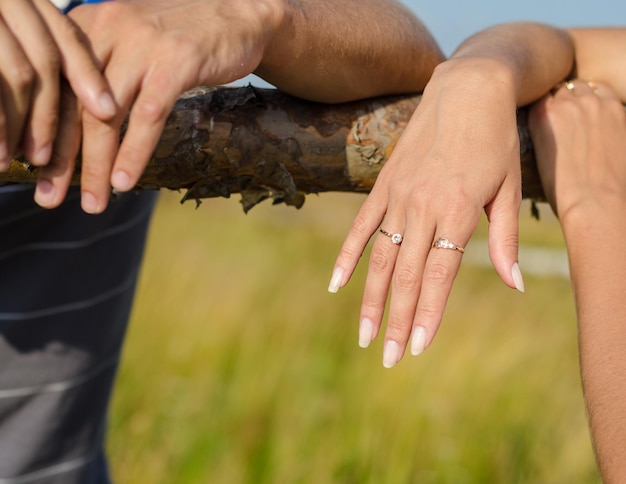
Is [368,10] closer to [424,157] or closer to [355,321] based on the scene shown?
[424,157]

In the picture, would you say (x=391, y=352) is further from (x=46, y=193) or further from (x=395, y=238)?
(x=46, y=193)

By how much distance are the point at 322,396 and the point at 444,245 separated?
311 cm

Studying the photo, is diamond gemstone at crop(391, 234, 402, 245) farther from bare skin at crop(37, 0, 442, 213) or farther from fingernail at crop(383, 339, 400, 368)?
bare skin at crop(37, 0, 442, 213)

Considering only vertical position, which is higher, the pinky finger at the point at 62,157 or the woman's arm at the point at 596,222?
the pinky finger at the point at 62,157

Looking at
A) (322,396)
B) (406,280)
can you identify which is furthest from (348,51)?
(322,396)

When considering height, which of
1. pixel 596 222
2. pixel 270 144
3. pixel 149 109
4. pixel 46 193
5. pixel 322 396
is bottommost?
pixel 322 396

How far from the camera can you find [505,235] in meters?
1.35

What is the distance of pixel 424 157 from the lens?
1392 millimetres

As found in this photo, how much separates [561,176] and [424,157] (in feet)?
1.46

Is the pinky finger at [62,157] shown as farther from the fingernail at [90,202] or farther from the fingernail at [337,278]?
the fingernail at [337,278]

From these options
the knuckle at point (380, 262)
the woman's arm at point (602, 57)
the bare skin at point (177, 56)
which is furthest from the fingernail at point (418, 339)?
the woman's arm at point (602, 57)

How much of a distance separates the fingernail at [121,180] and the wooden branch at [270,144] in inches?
11.9

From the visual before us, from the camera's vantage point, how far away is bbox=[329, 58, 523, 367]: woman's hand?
130 centimetres

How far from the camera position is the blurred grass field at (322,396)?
3777mm
